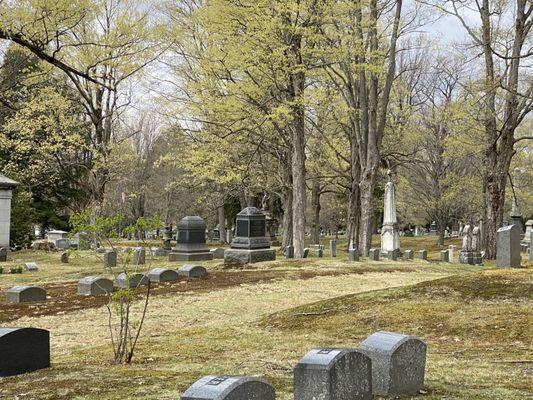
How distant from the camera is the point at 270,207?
4681 cm

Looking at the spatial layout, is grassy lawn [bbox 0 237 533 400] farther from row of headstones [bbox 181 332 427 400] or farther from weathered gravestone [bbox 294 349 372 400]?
weathered gravestone [bbox 294 349 372 400]

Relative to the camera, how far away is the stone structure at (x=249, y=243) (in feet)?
68.8

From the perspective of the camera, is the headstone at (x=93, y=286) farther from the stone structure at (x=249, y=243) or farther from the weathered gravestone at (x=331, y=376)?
the weathered gravestone at (x=331, y=376)

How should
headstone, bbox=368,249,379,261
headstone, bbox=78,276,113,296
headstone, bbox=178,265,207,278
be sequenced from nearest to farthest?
headstone, bbox=78,276,113,296 < headstone, bbox=178,265,207,278 < headstone, bbox=368,249,379,261

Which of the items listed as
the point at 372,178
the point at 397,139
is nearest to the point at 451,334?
the point at 372,178

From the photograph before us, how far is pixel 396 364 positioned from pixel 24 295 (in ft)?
34.1

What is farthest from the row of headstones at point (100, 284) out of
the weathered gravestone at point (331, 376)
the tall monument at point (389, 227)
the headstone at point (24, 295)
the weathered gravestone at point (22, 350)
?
the tall monument at point (389, 227)

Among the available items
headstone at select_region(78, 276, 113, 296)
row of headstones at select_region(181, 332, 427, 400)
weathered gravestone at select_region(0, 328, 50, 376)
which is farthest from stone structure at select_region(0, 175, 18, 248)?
row of headstones at select_region(181, 332, 427, 400)

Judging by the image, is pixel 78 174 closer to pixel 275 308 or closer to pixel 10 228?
pixel 10 228

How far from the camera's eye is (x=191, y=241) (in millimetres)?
24047

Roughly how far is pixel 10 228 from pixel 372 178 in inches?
765

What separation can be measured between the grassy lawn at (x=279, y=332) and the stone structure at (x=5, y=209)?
1635 centimetres

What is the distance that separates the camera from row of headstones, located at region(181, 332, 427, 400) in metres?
3.64

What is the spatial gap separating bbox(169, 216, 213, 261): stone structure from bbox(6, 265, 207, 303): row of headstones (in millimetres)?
6706
